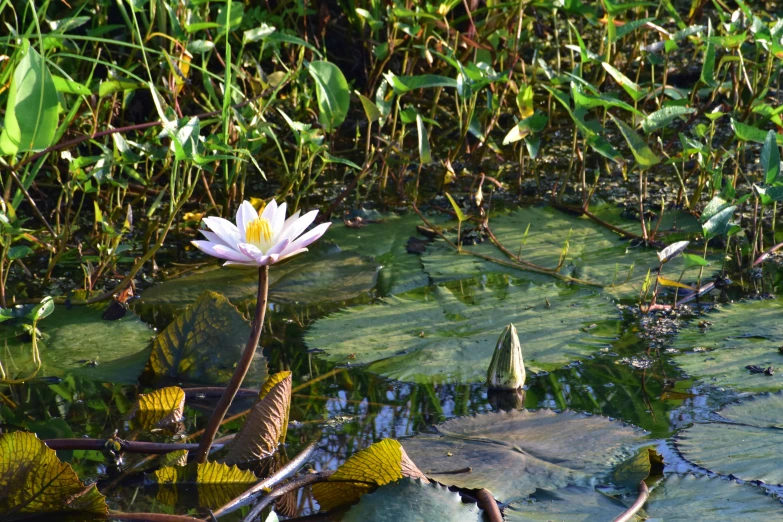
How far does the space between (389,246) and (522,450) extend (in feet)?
3.51

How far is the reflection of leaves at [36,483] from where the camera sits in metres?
1.31

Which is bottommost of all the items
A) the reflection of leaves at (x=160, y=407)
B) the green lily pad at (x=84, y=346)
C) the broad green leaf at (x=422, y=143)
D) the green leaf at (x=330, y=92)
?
the green lily pad at (x=84, y=346)

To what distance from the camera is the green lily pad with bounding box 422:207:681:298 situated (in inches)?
89.0

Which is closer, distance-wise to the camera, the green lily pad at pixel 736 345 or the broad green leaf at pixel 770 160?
the green lily pad at pixel 736 345

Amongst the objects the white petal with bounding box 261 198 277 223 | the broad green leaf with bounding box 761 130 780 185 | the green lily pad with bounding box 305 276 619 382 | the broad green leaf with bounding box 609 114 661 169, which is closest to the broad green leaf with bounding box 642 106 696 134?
the broad green leaf with bounding box 609 114 661 169

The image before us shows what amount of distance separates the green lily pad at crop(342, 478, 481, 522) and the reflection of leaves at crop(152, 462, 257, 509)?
21 centimetres

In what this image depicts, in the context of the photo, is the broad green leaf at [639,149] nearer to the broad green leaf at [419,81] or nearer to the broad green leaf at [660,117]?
the broad green leaf at [660,117]

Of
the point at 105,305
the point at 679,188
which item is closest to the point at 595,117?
the point at 679,188

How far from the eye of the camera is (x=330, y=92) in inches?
87.5

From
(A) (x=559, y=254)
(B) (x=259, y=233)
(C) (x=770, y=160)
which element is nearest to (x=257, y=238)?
(B) (x=259, y=233)

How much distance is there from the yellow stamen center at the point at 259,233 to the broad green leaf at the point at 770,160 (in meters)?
1.37

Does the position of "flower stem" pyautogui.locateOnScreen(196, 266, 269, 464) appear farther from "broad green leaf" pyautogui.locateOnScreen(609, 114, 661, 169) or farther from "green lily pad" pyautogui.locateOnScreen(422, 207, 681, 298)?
"broad green leaf" pyautogui.locateOnScreen(609, 114, 661, 169)

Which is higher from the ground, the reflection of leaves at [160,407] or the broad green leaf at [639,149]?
the broad green leaf at [639,149]

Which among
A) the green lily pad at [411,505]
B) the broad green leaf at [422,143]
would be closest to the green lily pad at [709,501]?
the green lily pad at [411,505]
